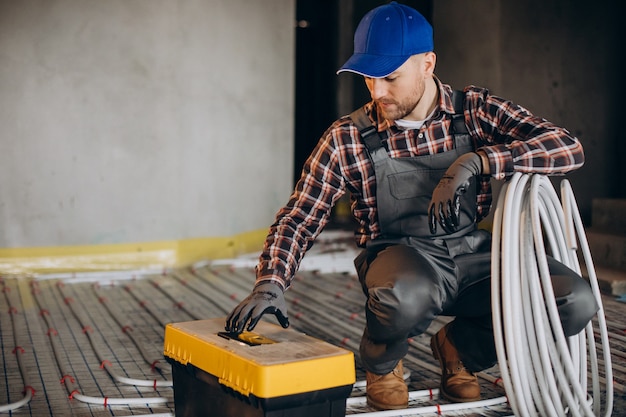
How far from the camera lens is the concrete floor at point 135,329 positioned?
2967mm

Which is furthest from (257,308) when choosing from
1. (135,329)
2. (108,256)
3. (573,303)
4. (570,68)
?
(570,68)

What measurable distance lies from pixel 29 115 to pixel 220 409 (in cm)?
403

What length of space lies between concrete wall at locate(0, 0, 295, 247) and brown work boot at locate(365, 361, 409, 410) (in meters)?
3.62

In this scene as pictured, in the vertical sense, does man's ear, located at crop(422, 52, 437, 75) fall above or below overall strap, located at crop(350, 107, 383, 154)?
above

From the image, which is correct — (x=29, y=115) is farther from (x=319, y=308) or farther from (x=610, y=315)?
(x=610, y=315)

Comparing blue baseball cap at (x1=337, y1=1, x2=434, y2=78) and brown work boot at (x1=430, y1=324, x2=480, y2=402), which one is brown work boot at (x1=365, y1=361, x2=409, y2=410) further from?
blue baseball cap at (x1=337, y1=1, x2=434, y2=78)

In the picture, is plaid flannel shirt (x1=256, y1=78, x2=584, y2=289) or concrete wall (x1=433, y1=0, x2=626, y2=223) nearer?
plaid flannel shirt (x1=256, y1=78, x2=584, y2=289)

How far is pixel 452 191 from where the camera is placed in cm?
244

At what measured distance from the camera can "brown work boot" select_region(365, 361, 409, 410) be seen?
9.11 feet

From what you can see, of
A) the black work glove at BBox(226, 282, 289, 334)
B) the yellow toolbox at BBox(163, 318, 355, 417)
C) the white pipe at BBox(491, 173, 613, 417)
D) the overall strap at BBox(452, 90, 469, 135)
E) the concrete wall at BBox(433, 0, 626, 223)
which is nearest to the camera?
the yellow toolbox at BBox(163, 318, 355, 417)

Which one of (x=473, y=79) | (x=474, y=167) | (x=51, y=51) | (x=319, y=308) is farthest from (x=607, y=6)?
(x=474, y=167)

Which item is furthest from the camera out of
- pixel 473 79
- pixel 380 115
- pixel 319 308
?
pixel 473 79

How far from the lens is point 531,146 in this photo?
257cm

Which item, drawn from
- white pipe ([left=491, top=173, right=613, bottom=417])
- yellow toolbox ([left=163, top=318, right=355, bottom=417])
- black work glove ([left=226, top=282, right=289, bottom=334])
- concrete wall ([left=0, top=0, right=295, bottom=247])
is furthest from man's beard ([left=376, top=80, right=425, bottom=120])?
concrete wall ([left=0, top=0, right=295, bottom=247])
